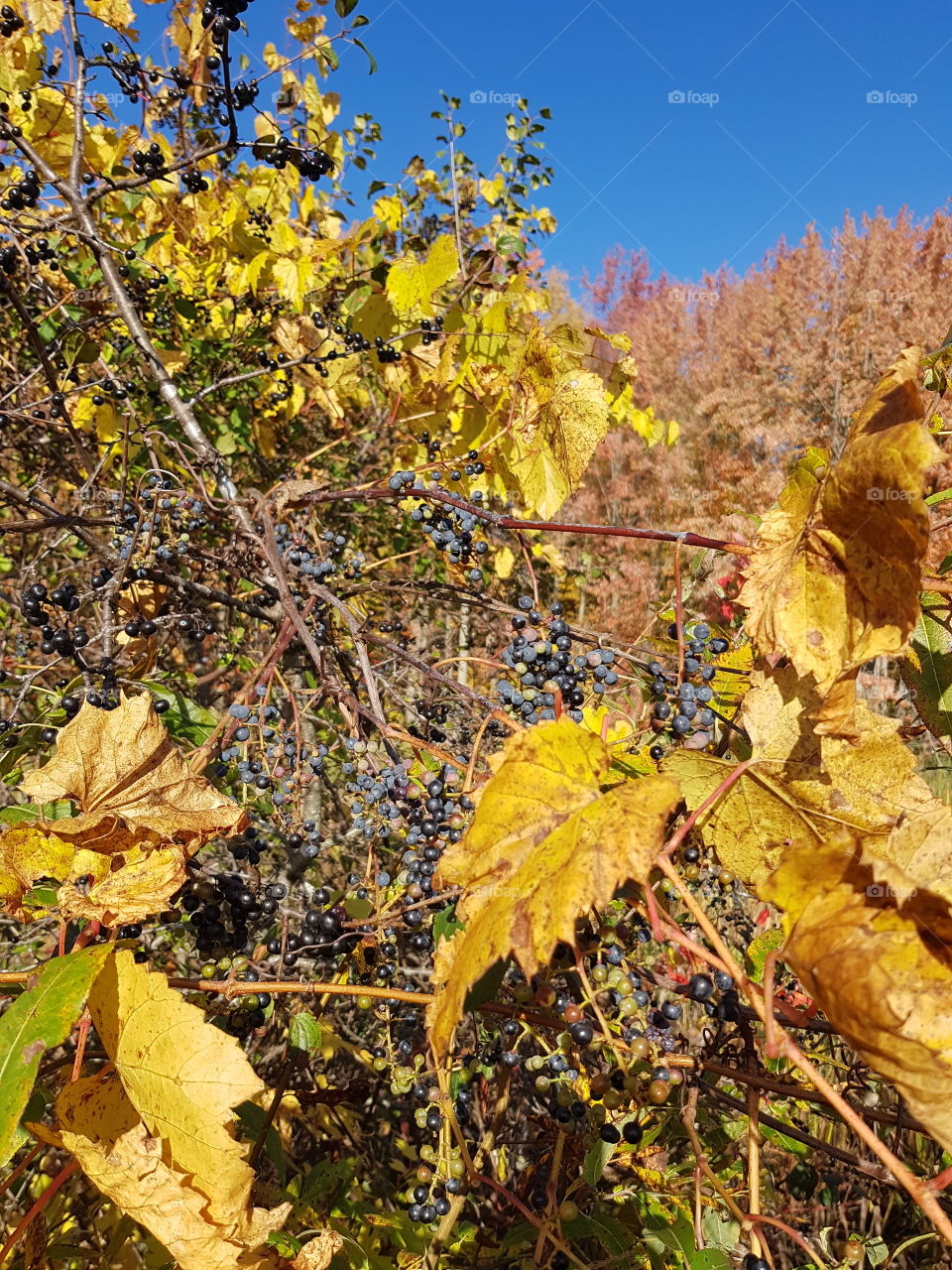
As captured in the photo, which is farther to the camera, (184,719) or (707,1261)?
(184,719)

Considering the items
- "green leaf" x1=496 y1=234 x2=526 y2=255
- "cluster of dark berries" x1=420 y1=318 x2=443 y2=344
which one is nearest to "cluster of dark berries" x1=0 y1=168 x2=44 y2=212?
"cluster of dark berries" x1=420 y1=318 x2=443 y2=344

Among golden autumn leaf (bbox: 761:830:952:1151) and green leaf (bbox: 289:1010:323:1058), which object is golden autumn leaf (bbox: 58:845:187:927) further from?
golden autumn leaf (bbox: 761:830:952:1151)

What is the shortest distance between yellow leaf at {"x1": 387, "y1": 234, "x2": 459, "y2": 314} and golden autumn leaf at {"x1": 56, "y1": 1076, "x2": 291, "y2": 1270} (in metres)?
1.84

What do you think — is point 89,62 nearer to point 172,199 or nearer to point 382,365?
point 382,365

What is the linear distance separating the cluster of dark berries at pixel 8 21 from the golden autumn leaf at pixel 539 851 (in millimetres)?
2568

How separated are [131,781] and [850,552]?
0.95 m

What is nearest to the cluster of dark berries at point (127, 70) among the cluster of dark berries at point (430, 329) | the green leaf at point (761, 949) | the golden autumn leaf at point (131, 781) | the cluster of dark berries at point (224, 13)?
the cluster of dark berries at point (224, 13)

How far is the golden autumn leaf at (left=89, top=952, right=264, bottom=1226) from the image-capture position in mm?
737

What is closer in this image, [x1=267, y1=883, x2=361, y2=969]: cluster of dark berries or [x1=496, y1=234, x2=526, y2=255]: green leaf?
[x1=267, y1=883, x2=361, y2=969]: cluster of dark berries

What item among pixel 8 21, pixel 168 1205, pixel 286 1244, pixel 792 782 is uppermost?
pixel 8 21

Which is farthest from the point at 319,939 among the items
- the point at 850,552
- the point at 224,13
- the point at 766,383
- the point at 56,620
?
the point at 766,383

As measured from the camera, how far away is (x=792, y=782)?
0.85 metres

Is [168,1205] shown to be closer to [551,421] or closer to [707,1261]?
[707,1261]

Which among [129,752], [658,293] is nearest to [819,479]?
[129,752]
